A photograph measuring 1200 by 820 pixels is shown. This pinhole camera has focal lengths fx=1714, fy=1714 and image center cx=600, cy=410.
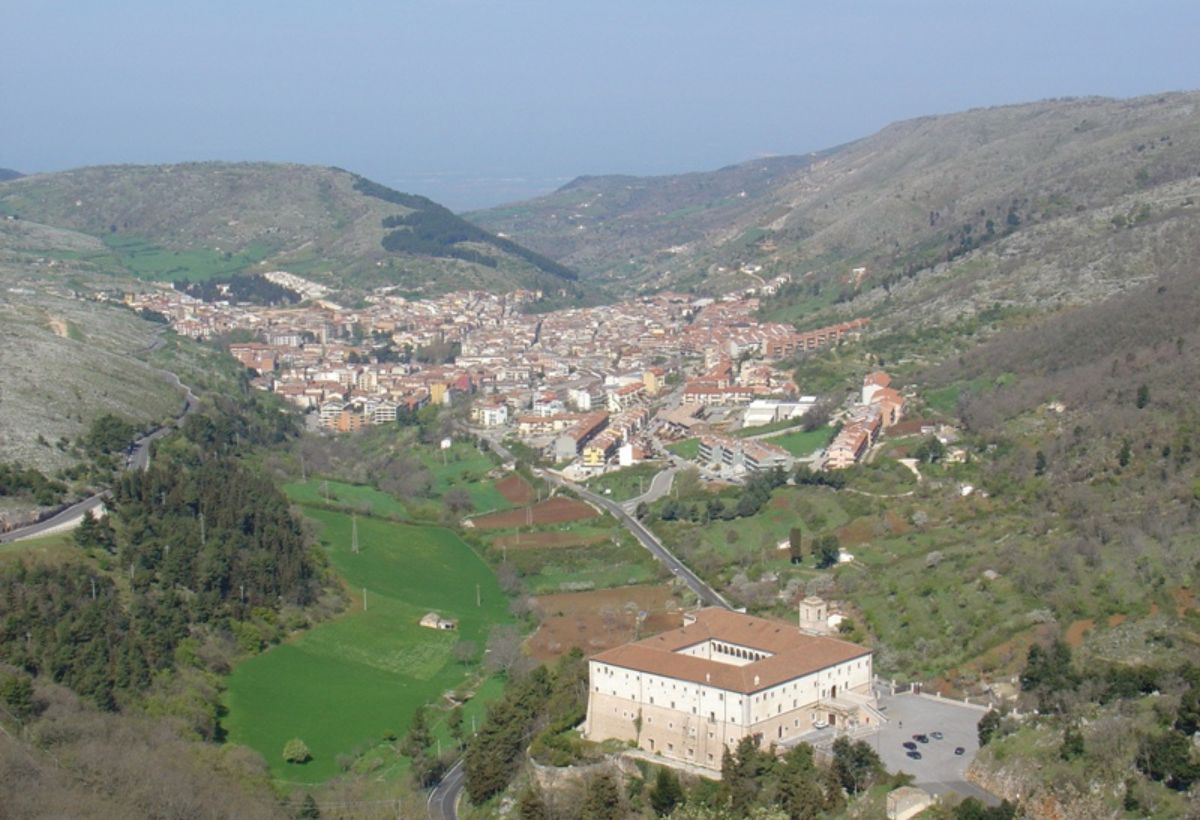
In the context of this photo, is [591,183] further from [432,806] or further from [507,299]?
[432,806]

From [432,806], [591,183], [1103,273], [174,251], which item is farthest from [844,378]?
[591,183]

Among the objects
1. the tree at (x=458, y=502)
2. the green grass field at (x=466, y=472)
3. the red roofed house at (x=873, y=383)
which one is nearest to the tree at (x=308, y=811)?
the tree at (x=458, y=502)

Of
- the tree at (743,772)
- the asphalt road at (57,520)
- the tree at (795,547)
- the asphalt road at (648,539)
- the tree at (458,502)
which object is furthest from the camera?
the tree at (458,502)

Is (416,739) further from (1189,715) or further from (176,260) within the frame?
(176,260)

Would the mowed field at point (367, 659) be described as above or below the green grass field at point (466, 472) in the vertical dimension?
below

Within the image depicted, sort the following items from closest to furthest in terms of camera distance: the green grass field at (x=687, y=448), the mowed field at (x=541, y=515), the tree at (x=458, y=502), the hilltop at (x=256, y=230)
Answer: the mowed field at (x=541, y=515)
the tree at (x=458, y=502)
the green grass field at (x=687, y=448)
the hilltop at (x=256, y=230)

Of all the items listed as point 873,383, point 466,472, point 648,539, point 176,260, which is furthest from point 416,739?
point 176,260

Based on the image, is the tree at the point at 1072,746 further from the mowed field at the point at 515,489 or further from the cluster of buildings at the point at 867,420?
the mowed field at the point at 515,489
